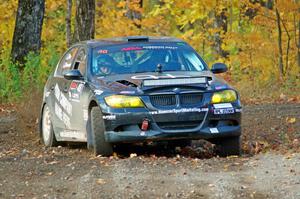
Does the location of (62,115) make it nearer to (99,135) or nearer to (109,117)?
(99,135)

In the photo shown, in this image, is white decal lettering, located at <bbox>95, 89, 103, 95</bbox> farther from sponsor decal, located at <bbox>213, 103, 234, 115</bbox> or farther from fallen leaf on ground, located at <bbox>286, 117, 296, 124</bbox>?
fallen leaf on ground, located at <bbox>286, 117, 296, 124</bbox>

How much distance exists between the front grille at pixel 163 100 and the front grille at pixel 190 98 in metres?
0.10

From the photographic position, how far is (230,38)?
2548 centimetres

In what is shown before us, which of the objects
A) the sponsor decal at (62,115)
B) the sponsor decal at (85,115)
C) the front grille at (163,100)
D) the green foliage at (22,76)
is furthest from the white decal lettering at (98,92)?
the green foliage at (22,76)

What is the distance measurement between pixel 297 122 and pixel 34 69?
842 cm

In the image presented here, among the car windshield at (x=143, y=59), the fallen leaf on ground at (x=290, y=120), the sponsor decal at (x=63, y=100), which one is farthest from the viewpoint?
the fallen leaf on ground at (x=290, y=120)

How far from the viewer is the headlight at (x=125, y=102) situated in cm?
984

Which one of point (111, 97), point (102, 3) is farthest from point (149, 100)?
point (102, 3)

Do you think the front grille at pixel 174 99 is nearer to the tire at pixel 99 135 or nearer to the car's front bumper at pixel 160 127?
the car's front bumper at pixel 160 127

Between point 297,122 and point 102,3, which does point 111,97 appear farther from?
point 102,3

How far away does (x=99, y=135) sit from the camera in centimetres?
1004

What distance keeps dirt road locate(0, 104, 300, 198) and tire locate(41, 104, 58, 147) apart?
294 mm

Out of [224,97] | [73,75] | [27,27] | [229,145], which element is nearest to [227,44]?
[27,27]

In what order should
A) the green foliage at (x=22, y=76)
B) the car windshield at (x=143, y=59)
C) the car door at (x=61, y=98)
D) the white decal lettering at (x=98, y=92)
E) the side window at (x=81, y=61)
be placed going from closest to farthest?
the white decal lettering at (x=98, y=92) < the car windshield at (x=143, y=59) < the side window at (x=81, y=61) < the car door at (x=61, y=98) < the green foliage at (x=22, y=76)
